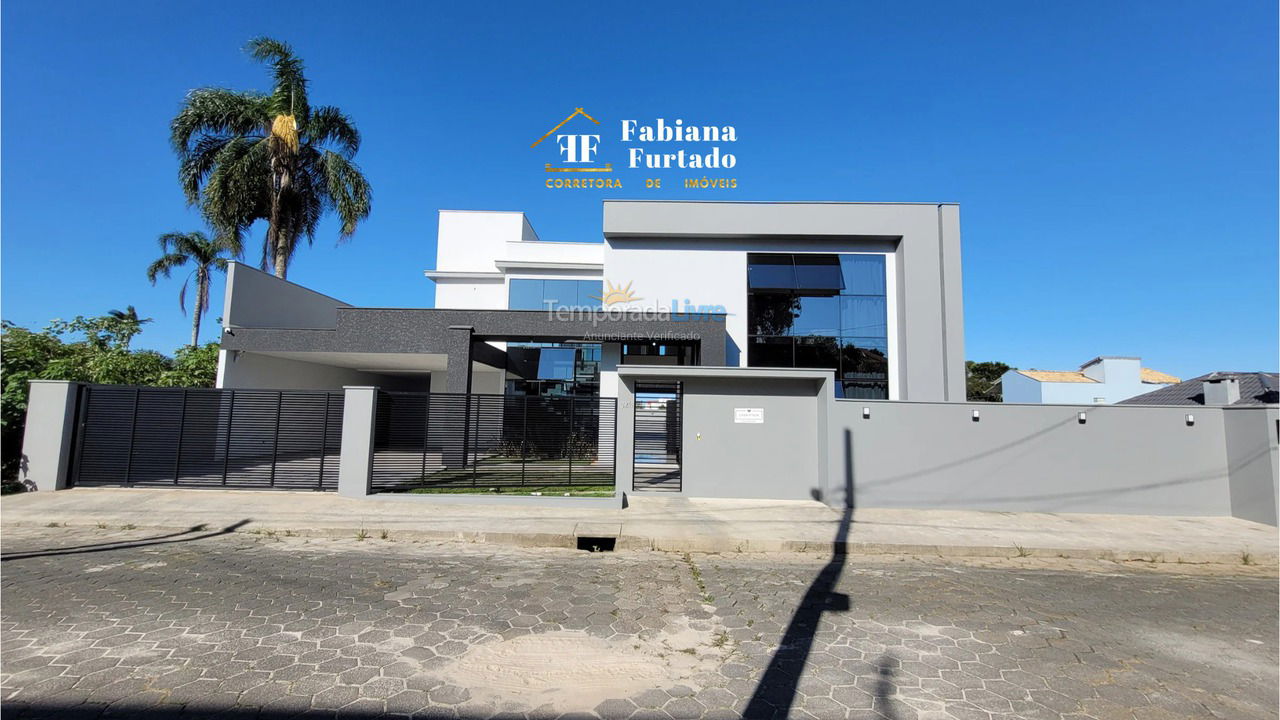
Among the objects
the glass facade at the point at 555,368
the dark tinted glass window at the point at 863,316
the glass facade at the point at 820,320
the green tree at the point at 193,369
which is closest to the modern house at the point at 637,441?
the green tree at the point at 193,369

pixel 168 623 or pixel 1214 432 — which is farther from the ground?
pixel 1214 432

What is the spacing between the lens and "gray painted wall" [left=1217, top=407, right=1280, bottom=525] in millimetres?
9727

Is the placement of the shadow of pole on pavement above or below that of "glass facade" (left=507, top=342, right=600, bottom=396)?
below

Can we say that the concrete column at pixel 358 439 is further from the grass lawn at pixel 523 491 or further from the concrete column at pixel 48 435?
the concrete column at pixel 48 435

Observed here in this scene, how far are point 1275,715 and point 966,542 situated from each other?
15.5 ft

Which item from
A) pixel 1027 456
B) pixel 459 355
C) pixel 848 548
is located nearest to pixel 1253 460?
pixel 1027 456

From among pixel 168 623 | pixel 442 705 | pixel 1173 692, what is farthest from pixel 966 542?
pixel 168 623

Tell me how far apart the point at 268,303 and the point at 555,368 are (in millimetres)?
9345

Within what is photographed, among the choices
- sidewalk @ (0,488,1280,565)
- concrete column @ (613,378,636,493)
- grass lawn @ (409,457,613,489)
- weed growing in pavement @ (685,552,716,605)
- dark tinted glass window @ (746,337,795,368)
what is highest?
dark tinted glass window @ (746,337,795,368)

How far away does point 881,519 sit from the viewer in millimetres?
9664

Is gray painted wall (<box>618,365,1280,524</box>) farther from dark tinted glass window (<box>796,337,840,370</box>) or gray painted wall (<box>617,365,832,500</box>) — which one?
dark tinted glass window (<box>796,337,840,370</box>)

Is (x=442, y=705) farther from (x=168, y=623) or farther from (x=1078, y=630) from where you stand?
(x=1078, y=630)

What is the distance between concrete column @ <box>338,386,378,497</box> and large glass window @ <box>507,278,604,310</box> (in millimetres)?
12568

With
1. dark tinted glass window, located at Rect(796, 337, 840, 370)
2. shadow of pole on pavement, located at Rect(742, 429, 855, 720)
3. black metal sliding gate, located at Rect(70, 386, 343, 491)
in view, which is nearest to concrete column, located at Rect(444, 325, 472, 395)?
black metal sliding gate, located at Rect(70, 386, 343, 491)
